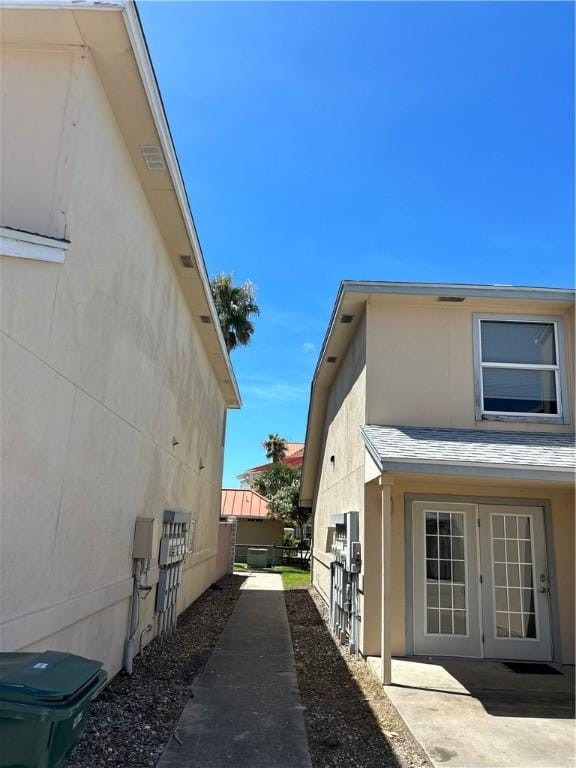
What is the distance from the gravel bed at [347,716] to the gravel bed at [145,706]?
136cm

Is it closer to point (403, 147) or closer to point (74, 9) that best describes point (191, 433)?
point (403, 147)

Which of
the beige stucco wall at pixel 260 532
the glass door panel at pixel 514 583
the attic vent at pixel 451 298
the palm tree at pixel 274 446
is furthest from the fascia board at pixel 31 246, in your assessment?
the palm tree at pixel 274 446

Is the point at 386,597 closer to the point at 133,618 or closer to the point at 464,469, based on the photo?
the point at 464,469

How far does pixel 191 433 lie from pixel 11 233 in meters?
7.67

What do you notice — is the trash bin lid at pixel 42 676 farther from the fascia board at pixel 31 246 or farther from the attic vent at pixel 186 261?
the attic vent at pixel 186 261

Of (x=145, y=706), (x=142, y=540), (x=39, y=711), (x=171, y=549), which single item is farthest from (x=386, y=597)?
(x=39, y=711)

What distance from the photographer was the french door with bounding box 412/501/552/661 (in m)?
7.62

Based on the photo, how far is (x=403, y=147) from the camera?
30.9ft

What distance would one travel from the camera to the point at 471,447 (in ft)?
23.6

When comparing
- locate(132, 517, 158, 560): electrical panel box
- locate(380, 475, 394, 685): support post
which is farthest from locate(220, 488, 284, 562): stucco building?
locate(380, 475, 394, 685): support post

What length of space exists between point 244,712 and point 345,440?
6.03 m

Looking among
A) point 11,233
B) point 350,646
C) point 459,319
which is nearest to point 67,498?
point 11,233

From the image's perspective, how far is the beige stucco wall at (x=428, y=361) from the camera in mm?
8336

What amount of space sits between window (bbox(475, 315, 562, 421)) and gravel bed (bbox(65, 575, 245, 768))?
5.79 meters
